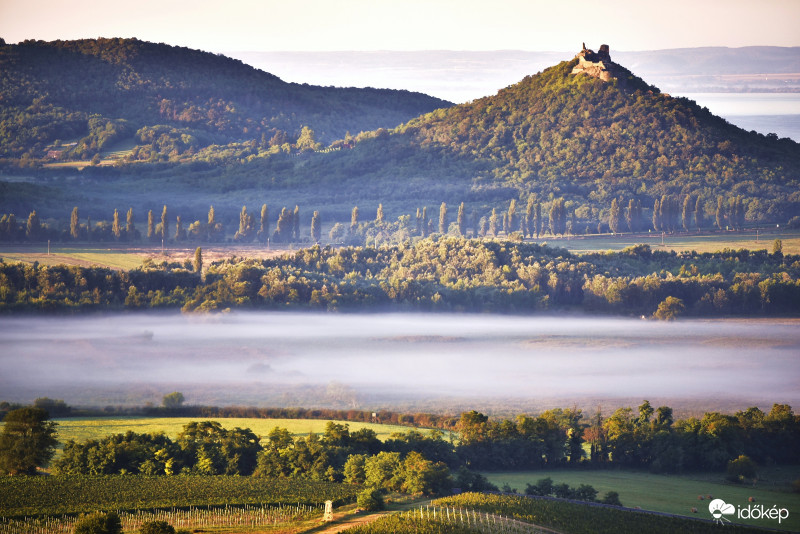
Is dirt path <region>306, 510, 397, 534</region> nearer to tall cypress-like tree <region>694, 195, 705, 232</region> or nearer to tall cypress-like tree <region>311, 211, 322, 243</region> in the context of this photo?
tall cypress-like tree <region>311, 211, 322, 243</region>

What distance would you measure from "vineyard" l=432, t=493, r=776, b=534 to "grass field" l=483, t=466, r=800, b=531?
2.05 metres

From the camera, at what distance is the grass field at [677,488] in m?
52.1

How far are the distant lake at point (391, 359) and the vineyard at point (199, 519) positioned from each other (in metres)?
24.0

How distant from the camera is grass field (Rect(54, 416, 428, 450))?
63781mm

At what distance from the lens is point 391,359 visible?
9725cm

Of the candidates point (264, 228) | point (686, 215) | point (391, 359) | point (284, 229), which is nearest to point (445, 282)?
point (284, 229)

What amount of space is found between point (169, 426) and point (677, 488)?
86.7ft

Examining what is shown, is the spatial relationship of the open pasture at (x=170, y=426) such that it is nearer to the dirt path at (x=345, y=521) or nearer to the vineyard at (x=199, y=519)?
the vineyard at (x=199, y=519)

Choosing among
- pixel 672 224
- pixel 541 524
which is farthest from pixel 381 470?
pixel 672 224

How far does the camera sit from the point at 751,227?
167 m

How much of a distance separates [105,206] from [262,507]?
464 ft

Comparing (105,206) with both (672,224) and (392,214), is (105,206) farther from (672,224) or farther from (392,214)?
(672,224)

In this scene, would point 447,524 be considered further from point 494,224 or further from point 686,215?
point 686,215

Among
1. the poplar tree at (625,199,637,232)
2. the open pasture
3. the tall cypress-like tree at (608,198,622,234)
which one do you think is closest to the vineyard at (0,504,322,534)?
the open pasture
